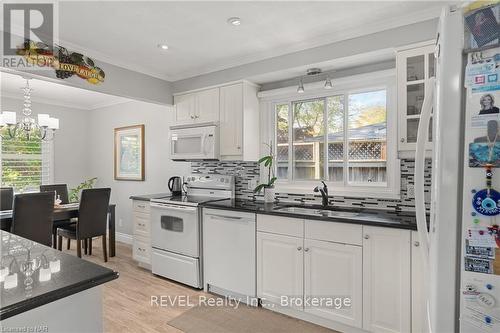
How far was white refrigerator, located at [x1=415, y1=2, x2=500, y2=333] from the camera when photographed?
3.25 feet

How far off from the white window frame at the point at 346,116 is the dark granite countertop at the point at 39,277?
2203mm

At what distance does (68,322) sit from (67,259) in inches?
11.0

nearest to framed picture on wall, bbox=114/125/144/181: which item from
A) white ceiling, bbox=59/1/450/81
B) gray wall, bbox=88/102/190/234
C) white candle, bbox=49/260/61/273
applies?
gray wall, bbox=88/102/190/234

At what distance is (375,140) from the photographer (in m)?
2.73

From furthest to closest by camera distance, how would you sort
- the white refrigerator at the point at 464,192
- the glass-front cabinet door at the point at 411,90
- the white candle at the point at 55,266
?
the glass-front cabinet door at the point at 411,90, the white candle at the point at 55,266, the white refrigerator at the point at 464,192

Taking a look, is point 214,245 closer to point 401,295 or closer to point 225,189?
point 225,189

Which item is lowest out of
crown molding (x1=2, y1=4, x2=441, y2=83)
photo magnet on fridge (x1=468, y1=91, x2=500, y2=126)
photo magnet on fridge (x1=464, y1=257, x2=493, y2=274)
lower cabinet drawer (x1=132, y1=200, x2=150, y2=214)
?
lower cabinet drawer (x1=132, y1=200, x2=150, y2=214)

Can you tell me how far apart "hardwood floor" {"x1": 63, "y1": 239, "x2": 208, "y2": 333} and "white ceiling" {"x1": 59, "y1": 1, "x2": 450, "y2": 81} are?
248cm

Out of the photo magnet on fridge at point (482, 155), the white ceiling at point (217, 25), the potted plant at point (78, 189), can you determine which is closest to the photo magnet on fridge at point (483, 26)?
the photo magnet on fridge at point (482, 155)

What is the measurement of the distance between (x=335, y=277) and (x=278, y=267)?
0.50 m

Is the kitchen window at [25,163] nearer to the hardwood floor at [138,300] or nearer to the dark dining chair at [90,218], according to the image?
the dark dining chair at [90,218]

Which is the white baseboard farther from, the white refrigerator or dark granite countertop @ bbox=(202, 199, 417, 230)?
the white refrigerator

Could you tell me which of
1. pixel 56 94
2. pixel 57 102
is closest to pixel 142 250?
pixel 56 94

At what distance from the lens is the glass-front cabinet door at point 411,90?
213 centimetres
